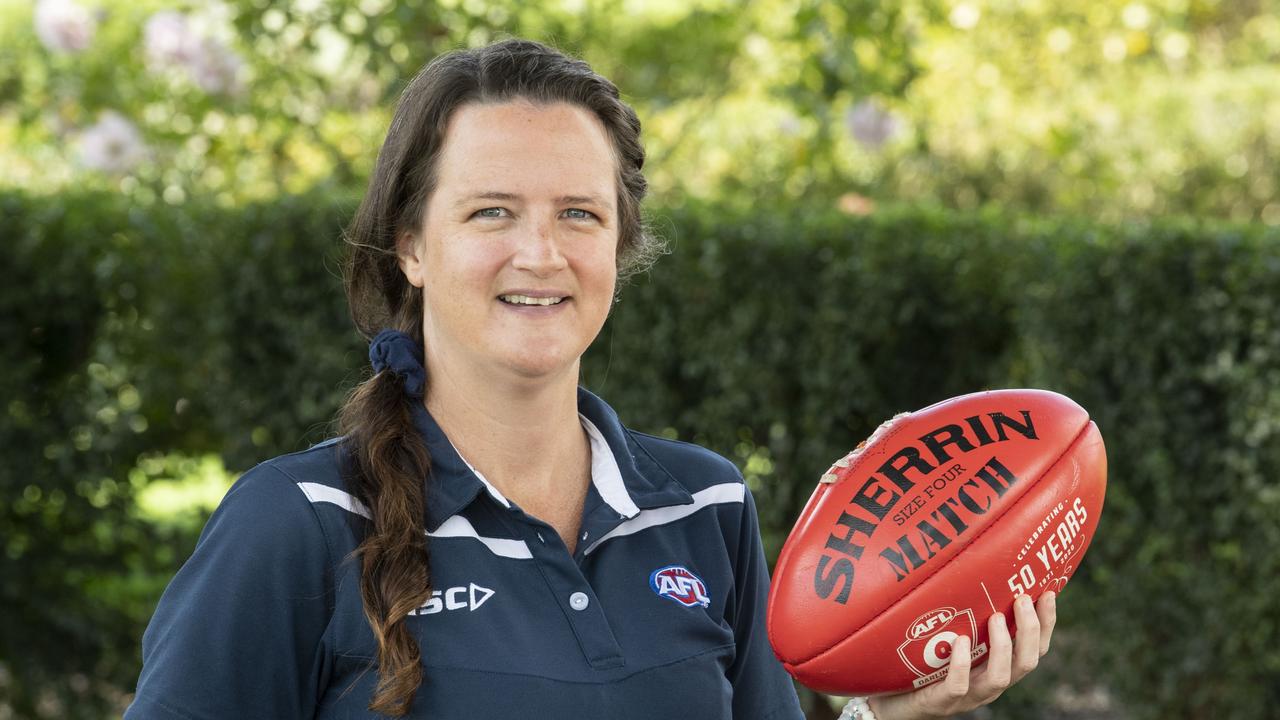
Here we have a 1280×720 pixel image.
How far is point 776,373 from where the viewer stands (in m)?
4.55

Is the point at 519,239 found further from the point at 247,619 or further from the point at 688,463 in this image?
the point at 247,619

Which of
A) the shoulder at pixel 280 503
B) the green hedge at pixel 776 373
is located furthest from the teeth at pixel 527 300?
the green hedge at pixel 776 373

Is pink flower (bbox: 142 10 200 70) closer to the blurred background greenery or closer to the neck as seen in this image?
the blurred background greenery

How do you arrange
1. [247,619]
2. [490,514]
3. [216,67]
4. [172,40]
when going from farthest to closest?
[216,67] < [172,40] < [490,514] < [247,619]

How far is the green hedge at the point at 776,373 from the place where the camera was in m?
4.14

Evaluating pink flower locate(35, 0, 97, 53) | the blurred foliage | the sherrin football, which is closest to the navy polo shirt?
the sherrin football

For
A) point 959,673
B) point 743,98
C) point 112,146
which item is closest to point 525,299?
point 959,673

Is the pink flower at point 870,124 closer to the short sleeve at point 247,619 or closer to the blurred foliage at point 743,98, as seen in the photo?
the blurred foliage at point 743,98

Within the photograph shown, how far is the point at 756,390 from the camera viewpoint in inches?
180

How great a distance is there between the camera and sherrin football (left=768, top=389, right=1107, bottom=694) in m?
2.07

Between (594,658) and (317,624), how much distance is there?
36 cm

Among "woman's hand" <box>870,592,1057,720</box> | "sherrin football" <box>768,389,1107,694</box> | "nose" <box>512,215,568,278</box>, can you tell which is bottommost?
"woman's hand" <box>870,592,1057,720</box>

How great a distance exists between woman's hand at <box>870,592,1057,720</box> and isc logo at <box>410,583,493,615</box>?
63cm

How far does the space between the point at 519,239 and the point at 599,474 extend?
0.39 meters
